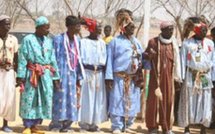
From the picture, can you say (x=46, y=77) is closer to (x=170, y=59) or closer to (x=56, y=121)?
(x=56, y=121)

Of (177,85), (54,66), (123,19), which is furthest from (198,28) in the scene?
(54,66)

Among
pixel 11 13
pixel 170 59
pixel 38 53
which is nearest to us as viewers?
pixel 38 53

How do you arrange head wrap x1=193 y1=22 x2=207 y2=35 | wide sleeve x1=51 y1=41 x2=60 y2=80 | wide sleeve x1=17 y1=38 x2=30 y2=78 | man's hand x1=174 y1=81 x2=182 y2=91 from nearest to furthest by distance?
wide sleeve x1=17 y1=38 x2=30 y2=78 < wide sleeve x1=51 y1=41 x2=60 y2=80 < head wrap x1=193 y1=22 x2=207 y2=35 < man's hand x1=174 y1=81 x2=182 y2=91

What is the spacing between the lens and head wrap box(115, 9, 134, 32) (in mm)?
9031

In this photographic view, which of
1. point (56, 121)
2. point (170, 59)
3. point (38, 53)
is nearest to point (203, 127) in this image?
point (170, 59)

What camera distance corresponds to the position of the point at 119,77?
352 inches

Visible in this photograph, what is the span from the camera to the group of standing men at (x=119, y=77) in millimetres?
8594

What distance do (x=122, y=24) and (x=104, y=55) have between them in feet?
2.14

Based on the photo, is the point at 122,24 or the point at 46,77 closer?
the point at 46,77

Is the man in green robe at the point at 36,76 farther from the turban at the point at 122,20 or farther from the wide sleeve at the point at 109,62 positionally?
the turban at the point at 122,20

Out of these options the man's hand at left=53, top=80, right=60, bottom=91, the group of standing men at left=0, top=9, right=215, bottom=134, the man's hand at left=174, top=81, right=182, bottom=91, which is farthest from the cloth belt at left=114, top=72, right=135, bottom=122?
the man's hand at left=53, top=80, right=60, bottom=91

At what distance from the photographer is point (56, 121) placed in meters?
8.70

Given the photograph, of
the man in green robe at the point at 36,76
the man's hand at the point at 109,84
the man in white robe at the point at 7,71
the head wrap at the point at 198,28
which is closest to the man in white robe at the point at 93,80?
the man's hand at the point at 109,84

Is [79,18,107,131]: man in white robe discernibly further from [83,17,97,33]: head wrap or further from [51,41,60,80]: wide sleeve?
[51,41,60,80]: wide sleeve
